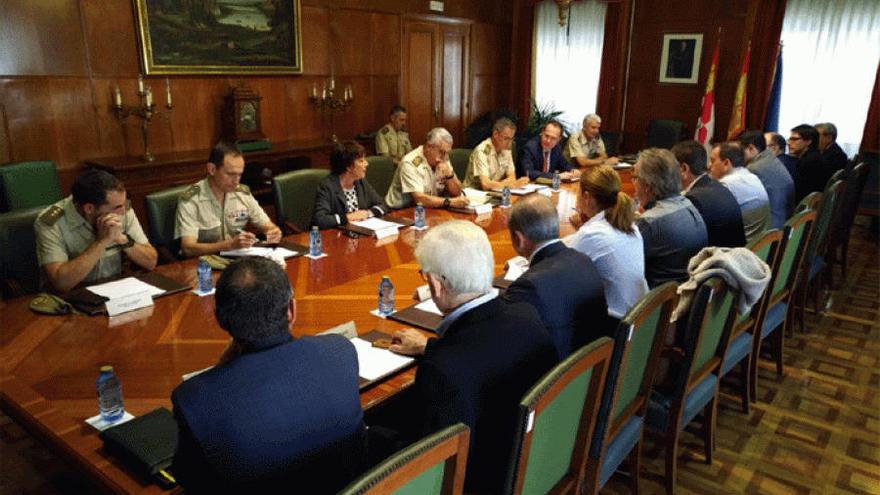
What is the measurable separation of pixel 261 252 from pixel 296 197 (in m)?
1.06

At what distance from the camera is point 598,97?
8.11 meters

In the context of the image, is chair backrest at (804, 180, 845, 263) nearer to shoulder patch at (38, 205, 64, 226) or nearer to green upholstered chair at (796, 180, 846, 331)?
green upholstered chair at (796, 180, 846, 331)

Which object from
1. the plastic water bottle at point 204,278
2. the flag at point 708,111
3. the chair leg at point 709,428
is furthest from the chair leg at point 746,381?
the flag at point 708,111

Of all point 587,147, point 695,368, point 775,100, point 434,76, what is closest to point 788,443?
point 695,368

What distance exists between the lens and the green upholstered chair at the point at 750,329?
2.52 metres

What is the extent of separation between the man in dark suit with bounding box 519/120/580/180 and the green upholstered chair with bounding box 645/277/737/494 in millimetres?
3075

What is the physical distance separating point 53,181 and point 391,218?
2.72 m

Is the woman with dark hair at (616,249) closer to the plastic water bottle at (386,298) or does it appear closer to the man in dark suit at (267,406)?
the plastic water bottle at (386,298)

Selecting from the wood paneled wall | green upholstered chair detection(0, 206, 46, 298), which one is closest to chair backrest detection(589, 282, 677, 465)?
green upholstered chair detection(0, 206, 46, 298)

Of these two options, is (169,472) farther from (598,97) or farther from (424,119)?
(598,97)

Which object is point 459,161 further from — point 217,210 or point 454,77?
point 454,77

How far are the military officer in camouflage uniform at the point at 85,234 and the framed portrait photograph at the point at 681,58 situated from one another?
6756 mm

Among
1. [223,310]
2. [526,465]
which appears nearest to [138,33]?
[223,310]

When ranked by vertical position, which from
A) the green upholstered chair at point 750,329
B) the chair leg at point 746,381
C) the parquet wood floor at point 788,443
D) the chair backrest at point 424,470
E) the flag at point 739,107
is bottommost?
the parquet wood floor at point 788,443
